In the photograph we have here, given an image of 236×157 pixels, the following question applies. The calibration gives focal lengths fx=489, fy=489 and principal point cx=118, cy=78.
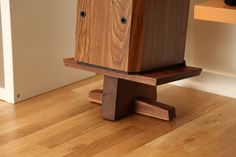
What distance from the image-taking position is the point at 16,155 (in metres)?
1.44

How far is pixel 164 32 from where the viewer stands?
1.67 metres

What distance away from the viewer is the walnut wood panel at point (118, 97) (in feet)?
5.53

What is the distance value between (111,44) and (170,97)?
18.7 inches

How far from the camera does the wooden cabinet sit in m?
1.57

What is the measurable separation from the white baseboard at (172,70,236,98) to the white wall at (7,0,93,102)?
53cm

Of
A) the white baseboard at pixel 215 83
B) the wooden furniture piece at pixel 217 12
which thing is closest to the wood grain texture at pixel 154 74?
the white baseboard at pixel 215 83

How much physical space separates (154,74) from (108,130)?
243 mm

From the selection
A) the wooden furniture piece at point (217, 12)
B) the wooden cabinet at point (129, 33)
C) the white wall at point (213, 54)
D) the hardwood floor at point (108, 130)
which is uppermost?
the wooden furniture piece at point (217, 12)

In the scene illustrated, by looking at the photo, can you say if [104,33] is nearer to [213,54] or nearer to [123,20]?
[123,20]

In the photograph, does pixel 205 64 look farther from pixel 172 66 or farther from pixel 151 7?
pixel 151 7

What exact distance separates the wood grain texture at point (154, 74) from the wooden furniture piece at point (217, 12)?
0.48 metres

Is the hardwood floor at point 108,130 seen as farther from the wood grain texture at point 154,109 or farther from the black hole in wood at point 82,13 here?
the black hole in wood at point 82,13

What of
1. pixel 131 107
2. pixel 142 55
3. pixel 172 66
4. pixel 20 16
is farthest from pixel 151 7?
pixel 20 16

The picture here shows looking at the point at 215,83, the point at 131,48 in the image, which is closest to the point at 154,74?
the point at 131,48
